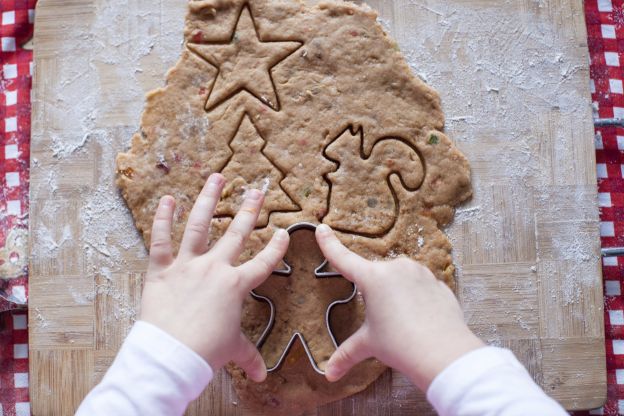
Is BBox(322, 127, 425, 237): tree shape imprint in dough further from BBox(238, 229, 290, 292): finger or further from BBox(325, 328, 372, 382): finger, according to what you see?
BBox(325, 328, 372, 382): finger

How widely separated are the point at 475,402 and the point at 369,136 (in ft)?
2.05

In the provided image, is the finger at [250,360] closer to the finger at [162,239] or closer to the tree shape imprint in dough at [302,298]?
the tree shape imprint in dough at [302,298]

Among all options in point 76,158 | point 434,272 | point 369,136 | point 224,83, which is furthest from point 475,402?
point 76,158

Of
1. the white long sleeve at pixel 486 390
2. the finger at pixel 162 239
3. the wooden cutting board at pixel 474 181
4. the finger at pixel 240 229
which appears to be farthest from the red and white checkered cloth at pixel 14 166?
the white long sleeve at pixel 486 390

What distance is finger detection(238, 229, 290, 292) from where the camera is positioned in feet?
4.09

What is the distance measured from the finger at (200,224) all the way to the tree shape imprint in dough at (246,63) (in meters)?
0.26

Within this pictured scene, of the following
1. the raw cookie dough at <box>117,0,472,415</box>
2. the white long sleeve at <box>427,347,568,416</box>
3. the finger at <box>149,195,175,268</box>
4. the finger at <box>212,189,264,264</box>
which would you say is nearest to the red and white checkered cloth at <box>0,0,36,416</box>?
the raw cookie dough at <box>117,0,472,415</box>

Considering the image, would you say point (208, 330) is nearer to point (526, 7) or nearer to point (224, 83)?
point (224, 83)

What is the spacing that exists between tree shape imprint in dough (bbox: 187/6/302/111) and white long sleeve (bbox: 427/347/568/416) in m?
0.70

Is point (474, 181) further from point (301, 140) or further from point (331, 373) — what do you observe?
point (331, 373)

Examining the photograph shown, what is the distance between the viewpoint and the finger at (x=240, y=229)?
1256 millimetres

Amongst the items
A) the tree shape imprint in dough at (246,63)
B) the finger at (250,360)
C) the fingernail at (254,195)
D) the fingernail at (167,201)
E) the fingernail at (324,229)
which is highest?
the tree shape imprint in dough at (246,63)

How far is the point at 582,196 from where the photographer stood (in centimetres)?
146

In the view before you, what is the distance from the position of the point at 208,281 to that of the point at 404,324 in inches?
14.9
